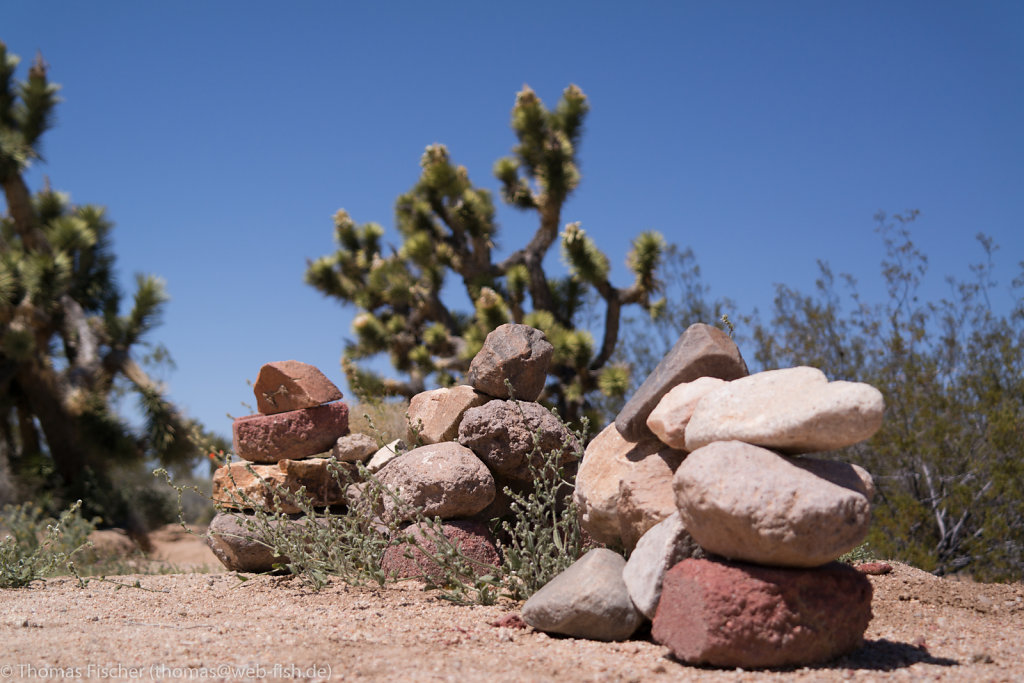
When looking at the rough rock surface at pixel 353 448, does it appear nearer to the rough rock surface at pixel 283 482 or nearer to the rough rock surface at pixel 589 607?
the rough rock surface at pixel 283 482

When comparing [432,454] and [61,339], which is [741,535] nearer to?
[432,454]

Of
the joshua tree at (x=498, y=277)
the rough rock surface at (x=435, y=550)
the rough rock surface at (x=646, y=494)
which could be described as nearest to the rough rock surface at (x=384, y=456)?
the rough rock surface at (x=435, y=550)

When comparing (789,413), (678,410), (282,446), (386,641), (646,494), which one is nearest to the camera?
(789,413)

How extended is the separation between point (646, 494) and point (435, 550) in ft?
4.96

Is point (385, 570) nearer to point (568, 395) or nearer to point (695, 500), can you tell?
point (695, 500)

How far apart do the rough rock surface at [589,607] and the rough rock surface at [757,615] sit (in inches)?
11.9

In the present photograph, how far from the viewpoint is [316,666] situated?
10.1 feet

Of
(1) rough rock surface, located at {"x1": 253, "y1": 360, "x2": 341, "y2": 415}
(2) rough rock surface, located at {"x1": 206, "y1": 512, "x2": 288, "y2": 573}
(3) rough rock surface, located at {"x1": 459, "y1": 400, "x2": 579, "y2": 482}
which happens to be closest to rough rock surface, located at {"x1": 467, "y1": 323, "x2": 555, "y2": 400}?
(3) rough rock surface, located at {"x1": 459, "y1": 400, "x2": 579, "y2": 482}

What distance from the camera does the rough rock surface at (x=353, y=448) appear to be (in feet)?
19.2

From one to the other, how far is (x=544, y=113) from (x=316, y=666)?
1216 centimetres

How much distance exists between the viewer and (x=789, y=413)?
334 centimetres

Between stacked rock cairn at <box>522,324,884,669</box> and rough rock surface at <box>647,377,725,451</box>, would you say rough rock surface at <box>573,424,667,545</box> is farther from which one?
rough rock surface at <box>647,377,725,451</box>

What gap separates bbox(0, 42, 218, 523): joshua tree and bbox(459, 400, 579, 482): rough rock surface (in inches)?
384

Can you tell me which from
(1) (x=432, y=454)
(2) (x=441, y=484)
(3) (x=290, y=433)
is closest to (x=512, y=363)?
(1) (x=432, y=454)
